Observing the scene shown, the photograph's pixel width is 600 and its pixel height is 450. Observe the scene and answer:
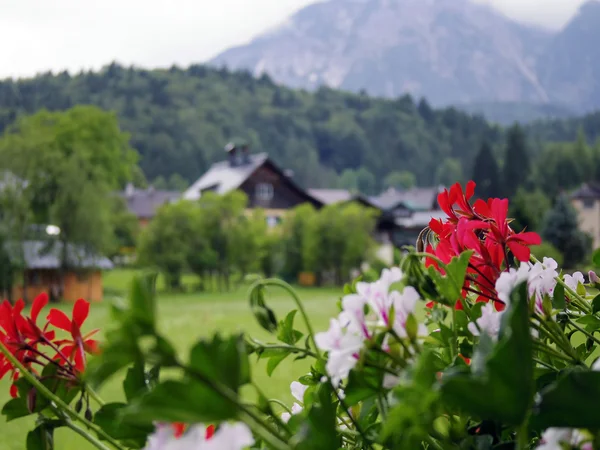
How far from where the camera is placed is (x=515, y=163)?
112ft

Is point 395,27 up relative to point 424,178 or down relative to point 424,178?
up

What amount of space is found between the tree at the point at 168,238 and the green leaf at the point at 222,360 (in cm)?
1815

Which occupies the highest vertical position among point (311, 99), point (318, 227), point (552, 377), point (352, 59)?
point (352, 59)

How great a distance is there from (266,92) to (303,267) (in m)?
37.0

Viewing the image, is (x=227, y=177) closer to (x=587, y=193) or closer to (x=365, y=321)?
(x=587, y=193)

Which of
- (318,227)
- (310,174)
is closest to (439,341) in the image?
(318,227)

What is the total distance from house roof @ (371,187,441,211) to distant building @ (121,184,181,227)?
1081 cm

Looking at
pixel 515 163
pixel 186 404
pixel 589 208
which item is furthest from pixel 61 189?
pixel 515 163

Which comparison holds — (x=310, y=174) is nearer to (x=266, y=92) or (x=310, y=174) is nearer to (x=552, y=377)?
(x=266, y=92)

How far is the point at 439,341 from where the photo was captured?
0.41 meters

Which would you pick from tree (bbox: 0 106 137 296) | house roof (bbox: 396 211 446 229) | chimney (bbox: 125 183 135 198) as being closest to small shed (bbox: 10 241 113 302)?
tree (bbox: 0 106 137 296)

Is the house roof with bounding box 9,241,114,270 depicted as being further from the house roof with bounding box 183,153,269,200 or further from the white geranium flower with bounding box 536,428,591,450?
the white geranium flower with bounding box 536,428,591,450

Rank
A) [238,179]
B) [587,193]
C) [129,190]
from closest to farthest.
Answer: [238,179]
[587,193]
[129,190]

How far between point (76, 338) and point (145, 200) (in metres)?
37.6
